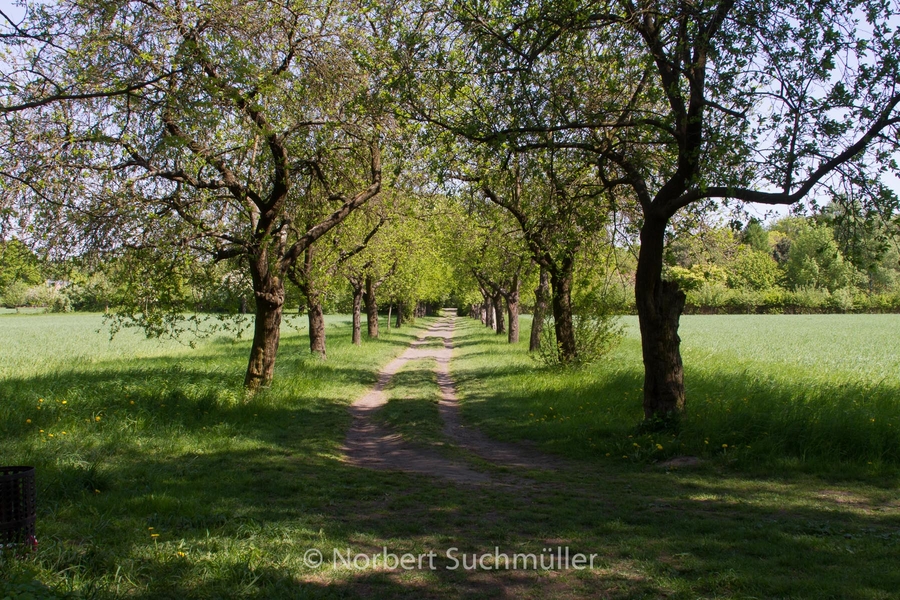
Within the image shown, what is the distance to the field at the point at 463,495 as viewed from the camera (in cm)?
412

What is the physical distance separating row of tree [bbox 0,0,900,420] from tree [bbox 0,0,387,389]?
0.05 m

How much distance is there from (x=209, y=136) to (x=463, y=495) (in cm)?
724

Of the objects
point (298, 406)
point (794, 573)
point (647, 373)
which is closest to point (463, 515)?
point (794, 573)

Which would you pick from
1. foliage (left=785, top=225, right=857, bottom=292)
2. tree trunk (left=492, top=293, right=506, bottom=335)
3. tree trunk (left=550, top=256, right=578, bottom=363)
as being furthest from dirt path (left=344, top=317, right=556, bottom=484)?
foliage (left=785, top=225, right=857, bottom=292)

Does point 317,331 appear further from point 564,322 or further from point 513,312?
point 513,312

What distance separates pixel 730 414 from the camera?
905 cm

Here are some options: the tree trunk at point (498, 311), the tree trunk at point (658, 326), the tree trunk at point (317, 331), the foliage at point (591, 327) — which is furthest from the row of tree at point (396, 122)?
the tree trunk at point (498, 311)

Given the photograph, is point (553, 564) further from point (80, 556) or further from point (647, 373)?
point (647, 373)

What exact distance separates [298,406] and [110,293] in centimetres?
434

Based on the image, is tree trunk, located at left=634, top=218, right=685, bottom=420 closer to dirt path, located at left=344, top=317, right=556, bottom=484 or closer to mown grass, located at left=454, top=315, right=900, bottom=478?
mown grass, located at left=454, top=315, right=900, bottom=478

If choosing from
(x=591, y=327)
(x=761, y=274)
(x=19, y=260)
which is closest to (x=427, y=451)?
(x=19, y=260)

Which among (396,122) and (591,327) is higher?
(396,122)

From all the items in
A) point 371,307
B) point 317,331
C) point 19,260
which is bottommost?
point 317,331

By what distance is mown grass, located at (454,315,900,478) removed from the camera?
26.0ft
